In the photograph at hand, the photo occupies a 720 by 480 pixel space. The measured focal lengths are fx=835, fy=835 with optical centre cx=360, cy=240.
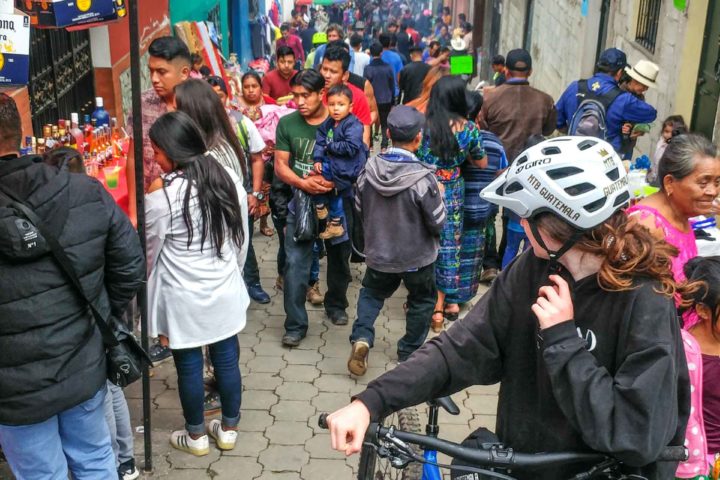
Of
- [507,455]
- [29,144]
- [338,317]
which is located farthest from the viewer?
[338,317]

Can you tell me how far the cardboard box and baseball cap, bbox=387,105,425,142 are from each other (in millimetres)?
2065

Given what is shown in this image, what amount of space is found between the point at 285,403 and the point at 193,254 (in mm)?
1397

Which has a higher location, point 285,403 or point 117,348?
point 117,348

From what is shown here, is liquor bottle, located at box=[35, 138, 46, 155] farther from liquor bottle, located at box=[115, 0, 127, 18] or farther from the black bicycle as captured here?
the black bicycle

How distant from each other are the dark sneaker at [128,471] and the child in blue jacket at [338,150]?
87.3 inches

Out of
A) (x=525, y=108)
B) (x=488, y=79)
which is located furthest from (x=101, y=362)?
(x=488, y=79)

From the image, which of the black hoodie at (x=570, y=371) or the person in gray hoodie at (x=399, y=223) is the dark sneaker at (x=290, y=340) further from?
the black hoodie at (x=570, y=371)

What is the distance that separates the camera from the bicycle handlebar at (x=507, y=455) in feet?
7.32

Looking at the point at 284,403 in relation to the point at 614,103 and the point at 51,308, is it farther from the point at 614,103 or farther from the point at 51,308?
the point at 614,103

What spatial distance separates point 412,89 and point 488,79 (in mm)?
13346

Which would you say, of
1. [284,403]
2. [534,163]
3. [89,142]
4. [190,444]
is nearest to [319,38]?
[89,142]

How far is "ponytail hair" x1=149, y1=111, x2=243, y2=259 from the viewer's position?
13.5ft

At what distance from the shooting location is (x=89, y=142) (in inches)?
222

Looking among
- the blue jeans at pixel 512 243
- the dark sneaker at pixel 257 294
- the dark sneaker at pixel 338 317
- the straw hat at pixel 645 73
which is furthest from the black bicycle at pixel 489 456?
the straw hat at pixel 645 73
